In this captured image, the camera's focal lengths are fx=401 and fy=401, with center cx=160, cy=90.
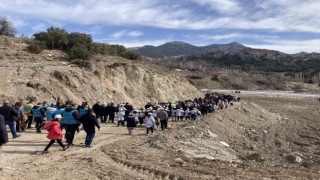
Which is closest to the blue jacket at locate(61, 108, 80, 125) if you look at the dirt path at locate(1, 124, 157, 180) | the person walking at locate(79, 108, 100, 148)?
the person walking at locate(79, 108, 100, 148)

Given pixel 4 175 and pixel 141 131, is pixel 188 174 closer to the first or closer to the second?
pixel 4 175

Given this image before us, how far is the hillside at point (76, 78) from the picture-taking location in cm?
3025

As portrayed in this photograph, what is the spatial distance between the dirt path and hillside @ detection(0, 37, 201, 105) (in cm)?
1351

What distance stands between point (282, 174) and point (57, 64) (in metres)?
27.0

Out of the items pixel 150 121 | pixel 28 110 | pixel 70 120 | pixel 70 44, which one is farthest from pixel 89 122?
pixel 70 44

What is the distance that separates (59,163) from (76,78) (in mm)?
22150

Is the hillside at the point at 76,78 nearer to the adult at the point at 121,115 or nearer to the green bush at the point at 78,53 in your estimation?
the green bush at the point at 78,53

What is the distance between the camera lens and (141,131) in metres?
23.2

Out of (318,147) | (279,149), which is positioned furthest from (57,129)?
(318,147)

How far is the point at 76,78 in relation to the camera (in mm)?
34656

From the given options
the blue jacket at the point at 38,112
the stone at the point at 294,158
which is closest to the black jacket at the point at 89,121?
the blue jacket at the point at 38,112

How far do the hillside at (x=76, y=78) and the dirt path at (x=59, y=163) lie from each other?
13.5 metres

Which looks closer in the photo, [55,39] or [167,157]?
[167,157]

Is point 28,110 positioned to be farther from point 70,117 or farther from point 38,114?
point 70,117
